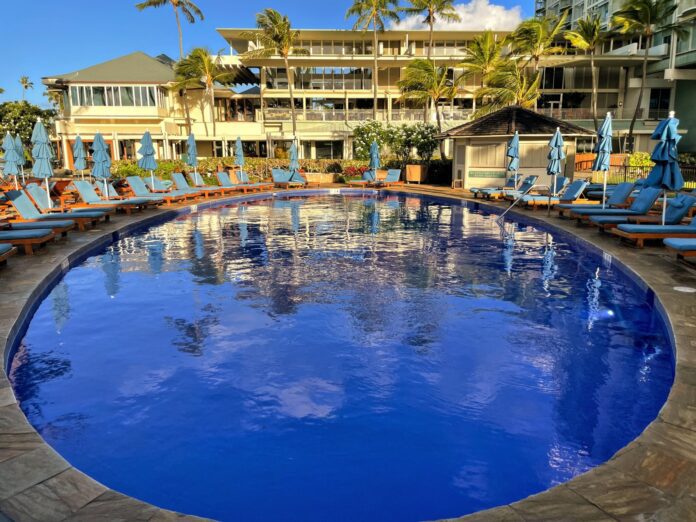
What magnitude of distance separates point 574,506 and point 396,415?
2.03m

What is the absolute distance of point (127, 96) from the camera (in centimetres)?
4041

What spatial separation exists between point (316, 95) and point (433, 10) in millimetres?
11376

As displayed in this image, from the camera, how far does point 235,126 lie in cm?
4184

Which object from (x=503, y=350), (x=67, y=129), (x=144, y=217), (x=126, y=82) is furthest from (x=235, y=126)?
(x=503, y=350)

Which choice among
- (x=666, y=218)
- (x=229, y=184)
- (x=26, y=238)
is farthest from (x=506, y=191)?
(x=26, y=238)

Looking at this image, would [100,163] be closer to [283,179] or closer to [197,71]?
[283,179]

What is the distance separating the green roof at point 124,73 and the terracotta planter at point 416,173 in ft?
71.2

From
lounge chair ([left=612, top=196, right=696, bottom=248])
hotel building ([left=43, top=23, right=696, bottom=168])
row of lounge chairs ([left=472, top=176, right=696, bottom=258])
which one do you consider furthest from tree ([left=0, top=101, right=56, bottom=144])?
lounge chair ([left=612, top=196, right=696, bottom=248])

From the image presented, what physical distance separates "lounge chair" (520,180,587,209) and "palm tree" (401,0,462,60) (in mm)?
25776

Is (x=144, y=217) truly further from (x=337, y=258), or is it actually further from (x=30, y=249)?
(x=337, y=258)

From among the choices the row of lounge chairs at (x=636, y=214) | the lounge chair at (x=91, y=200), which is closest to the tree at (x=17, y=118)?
the lounge chair at (x=91, y=200)

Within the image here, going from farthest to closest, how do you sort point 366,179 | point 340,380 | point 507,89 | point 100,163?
point 507,89 → point 366,179 → point 100,163 → point 340,380

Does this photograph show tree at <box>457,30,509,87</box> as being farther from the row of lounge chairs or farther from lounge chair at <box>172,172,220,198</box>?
lounge chair at <box>172,172,220,198</box>

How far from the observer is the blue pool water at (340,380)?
13.5ft
